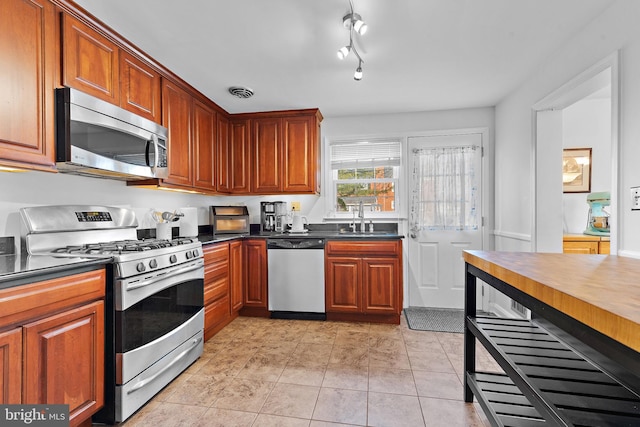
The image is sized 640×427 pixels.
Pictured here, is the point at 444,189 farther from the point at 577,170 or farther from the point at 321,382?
the point at 321,382

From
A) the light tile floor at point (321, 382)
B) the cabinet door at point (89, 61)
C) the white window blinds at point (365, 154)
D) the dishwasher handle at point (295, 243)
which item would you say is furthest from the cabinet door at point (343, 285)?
the cabinet door at point (89, 61)

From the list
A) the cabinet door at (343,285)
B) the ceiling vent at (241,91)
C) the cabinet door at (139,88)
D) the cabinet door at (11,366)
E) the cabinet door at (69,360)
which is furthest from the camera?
the cabinet door at (343,285)

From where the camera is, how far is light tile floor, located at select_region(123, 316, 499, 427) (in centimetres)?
169

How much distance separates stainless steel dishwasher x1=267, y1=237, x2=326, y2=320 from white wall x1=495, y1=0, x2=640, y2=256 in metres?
1.98

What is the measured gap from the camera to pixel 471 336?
5.81 ft

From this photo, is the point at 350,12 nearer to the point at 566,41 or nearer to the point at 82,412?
the point at 566,41

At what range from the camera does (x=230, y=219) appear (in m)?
3.44

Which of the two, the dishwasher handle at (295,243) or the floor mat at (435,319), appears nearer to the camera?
the floor mat at (435,319)

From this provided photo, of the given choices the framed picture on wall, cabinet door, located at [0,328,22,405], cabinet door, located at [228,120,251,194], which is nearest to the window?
cabinet door, located at [228,120,251,194]

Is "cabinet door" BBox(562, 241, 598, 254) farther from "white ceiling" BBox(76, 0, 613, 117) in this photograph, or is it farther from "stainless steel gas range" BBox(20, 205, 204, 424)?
"stainless steel gas range" BBox(20, 205, 204, 424)

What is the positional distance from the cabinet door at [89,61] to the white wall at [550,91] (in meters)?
3.12

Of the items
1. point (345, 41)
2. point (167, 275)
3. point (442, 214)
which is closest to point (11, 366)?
point (167, 275)

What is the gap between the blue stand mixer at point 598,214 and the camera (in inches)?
120

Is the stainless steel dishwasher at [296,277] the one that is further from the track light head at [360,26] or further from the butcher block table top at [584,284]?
the track light head at [360,26]
